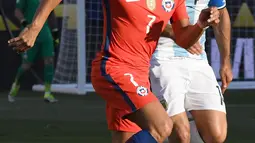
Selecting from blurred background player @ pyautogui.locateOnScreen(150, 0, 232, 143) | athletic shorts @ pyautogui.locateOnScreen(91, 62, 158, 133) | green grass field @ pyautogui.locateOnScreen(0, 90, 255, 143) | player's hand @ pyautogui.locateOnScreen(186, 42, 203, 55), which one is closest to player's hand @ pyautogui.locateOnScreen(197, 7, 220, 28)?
athletic shorts @ pyautogui.locateOnScreen(91, 62, 158, 133)

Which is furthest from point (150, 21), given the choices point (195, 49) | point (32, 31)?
point (32, 31)

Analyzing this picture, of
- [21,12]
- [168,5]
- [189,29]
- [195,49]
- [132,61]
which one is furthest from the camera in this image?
[21,12]

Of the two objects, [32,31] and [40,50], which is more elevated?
[32,31]

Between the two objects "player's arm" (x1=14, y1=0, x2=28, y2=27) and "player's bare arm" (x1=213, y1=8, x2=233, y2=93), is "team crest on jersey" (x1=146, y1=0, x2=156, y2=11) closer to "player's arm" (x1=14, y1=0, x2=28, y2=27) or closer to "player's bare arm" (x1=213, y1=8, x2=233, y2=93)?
"player's bare arm" (x1=213, y1=8, x2=233, y2=93)

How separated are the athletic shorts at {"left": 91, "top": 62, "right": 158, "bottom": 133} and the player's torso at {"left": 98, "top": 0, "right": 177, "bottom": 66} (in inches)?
2.8

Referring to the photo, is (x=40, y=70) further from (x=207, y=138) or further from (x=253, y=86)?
(x=207, y=138)

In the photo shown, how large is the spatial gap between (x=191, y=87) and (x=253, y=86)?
7611 mm

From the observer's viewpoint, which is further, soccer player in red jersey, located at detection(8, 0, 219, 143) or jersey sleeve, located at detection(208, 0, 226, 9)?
jersey sleeve, located at detection(208, 0, 226, 9)

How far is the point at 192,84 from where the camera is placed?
21.6 feet

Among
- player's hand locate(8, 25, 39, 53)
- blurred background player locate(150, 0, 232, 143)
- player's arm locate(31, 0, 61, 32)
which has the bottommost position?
blurred background player locate(150, 0, 232, 143)

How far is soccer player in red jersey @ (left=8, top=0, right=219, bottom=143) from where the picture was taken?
526 cm

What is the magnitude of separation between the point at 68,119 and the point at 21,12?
2.47m

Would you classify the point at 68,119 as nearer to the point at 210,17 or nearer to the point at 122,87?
the point at 122,87

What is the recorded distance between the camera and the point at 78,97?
43.7ft
